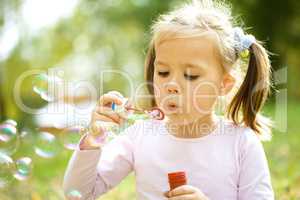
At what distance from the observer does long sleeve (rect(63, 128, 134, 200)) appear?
1.90 meters

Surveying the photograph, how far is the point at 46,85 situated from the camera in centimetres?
246

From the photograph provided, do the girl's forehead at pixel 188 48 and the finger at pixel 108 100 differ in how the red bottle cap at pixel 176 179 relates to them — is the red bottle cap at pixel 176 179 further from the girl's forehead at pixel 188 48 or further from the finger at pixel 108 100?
the girl's forehead at pixel 188 48

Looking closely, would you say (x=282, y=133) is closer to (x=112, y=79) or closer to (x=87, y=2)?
(x=87, y=2)

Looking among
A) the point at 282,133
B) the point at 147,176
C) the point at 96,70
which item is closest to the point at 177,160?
the point at 147,176

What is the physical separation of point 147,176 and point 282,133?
3.69 m

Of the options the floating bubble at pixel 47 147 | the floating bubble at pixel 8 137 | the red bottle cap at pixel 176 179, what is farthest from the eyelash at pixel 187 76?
the floating bubble at pixel 8 137

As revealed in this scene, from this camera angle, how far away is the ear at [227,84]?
6.93ft

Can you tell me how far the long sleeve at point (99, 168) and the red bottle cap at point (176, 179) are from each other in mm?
293

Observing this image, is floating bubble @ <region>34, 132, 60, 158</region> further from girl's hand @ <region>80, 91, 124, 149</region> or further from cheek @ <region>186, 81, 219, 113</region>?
cheek @ <region>186, 81, 219, 113</region>

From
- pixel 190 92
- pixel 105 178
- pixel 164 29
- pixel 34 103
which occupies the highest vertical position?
pixel 164 29

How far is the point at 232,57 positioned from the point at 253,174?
47 cm

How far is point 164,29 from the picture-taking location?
6.67 feet

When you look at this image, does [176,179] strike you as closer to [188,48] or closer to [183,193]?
[183,193]

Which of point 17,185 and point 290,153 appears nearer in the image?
point 17,185
